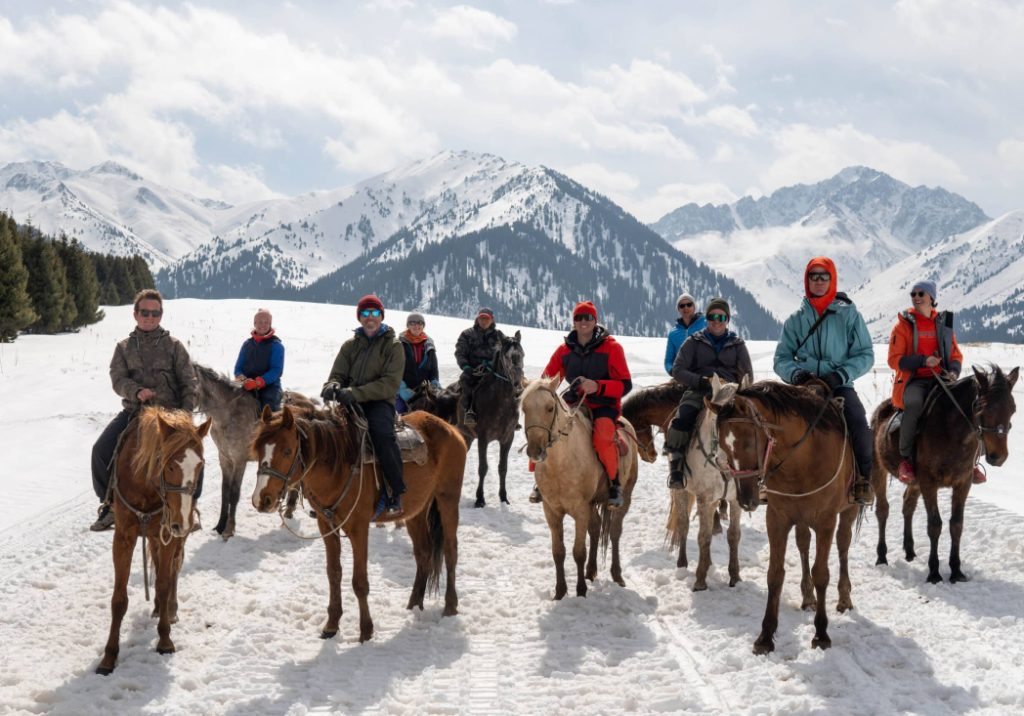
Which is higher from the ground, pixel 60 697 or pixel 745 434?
pixel 745 434

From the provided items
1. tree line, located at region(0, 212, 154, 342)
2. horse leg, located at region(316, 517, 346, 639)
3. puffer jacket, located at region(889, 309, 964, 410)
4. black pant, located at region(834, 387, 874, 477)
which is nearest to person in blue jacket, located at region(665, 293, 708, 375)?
puffer jacket, located at region(889, 309, 964, 410)

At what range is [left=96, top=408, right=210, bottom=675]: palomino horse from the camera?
6.61m

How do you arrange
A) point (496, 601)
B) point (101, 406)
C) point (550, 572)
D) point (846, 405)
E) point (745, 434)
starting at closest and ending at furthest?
point (745, 434)
point (846, 405)
point (496, 601)
point (550, 572)
point (101, 406)

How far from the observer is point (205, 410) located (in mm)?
10836

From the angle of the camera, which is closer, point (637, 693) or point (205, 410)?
point (637, 693)

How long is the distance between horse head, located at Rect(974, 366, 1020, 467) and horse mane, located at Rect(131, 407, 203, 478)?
28.8 feet

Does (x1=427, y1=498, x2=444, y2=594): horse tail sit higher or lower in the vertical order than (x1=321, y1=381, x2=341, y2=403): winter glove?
lower

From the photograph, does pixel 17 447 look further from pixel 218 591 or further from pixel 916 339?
pixel 916 339

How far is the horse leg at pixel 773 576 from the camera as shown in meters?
6.91

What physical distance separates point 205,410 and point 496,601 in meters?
5.18

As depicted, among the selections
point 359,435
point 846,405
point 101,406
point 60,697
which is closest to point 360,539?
point 359,435

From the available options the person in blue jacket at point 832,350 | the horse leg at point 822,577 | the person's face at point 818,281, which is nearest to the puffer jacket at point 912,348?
the person in blue jacket at point 832,350

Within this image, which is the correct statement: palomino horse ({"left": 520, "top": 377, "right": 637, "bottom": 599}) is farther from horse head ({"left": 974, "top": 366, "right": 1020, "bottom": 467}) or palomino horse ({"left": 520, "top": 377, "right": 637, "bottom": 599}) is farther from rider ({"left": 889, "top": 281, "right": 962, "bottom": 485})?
horse head ({"left": 974, "top": 366, "right": 1020, "bottom": 467})

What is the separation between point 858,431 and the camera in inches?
299
